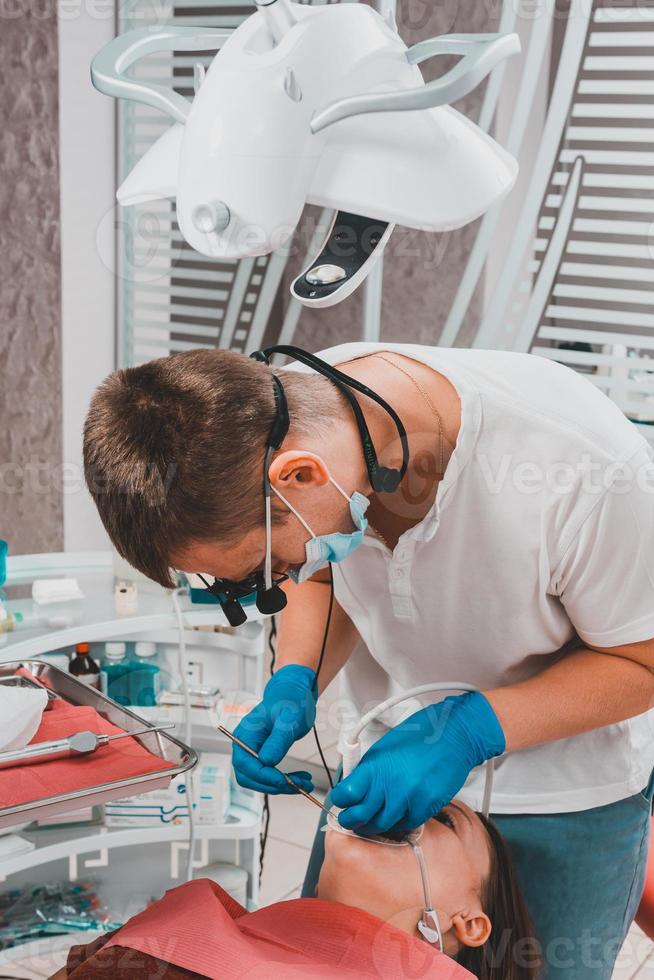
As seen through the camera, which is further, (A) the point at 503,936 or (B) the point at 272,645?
(B) the point at 272,645

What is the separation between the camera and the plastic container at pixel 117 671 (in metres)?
1.98

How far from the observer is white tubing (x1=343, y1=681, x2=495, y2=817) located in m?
1.22

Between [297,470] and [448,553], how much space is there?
29 cm

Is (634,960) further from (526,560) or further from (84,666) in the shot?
(526,560)

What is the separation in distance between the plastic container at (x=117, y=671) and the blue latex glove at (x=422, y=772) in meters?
0.91

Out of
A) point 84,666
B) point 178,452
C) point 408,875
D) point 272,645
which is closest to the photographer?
point 178,452

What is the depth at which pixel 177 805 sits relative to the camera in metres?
1.93

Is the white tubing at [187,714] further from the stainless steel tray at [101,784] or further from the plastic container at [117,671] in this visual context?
the stainless steel tray at [101,784]

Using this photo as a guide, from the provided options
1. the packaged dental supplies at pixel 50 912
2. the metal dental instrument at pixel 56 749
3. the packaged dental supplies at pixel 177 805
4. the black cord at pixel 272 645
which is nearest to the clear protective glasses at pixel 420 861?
the metal dental instrument at pixel 56 749

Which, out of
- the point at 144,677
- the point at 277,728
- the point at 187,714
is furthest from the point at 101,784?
the point at 144,677

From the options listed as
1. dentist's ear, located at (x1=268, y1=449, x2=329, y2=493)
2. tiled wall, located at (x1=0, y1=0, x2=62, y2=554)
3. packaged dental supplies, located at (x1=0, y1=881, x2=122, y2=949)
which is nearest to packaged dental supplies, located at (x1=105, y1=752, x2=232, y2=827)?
packaged dental supplies, located at (x1=0, y1=881, x2=122, y2=949)

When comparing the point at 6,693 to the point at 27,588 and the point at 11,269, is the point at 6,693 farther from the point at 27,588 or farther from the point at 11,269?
the point at 11,269

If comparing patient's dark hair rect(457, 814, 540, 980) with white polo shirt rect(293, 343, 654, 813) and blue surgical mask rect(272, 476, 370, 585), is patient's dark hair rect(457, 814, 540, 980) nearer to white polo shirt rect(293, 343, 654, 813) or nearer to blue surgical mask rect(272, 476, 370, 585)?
white polo shirt rect(293, 343, 654, 813)

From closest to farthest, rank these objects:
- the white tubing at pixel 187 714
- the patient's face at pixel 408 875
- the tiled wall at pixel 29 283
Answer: the patient's face at pixel 408 875, the white tubing at pixel 187 714, the tiled wall at pixel 29 283
